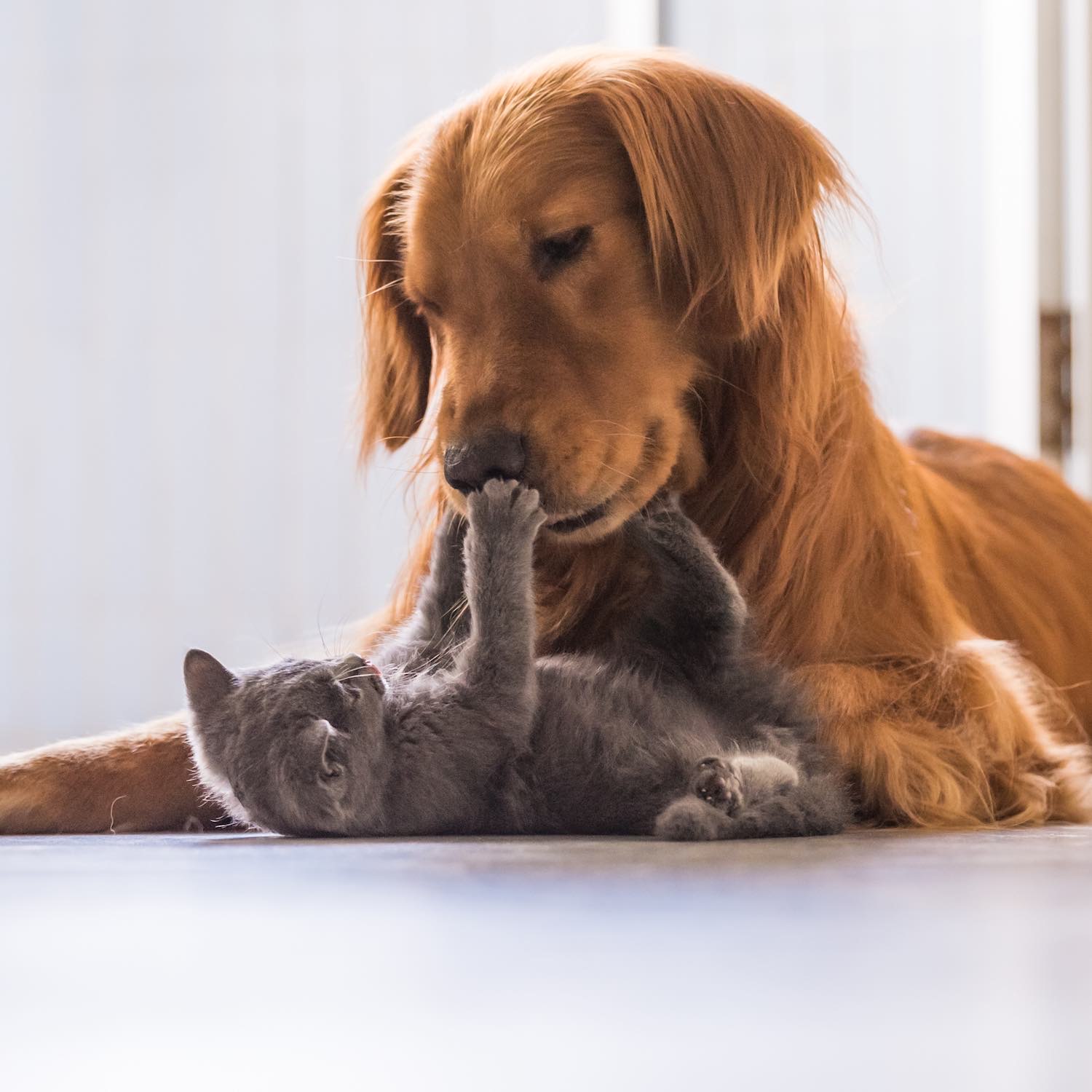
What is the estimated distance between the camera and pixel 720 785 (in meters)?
1.17

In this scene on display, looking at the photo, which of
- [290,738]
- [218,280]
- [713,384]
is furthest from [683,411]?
[218,280]

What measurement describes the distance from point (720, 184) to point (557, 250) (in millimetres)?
190

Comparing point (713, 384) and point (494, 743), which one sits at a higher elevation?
point (713, 384)

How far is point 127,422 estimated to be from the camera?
10.8 ft

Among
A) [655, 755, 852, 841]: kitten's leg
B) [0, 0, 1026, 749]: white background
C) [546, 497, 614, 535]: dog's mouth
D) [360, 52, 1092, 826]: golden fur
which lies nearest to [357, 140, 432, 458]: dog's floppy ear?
[360, 52, 1092, 826]: golden fur

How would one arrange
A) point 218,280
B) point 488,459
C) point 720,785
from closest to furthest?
point 720,785 → point 488,459 → point 218,280

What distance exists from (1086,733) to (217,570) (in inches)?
83.3

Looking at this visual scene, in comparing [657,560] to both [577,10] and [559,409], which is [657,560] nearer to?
[559,409]

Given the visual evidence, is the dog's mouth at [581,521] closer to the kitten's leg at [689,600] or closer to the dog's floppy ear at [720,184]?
the kitten's leg at [689,600]

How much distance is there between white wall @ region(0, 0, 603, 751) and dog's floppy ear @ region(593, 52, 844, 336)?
1903 millimetres

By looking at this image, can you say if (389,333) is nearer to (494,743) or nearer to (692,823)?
(494,743)

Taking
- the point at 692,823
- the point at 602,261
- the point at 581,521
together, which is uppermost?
the point at 602,261

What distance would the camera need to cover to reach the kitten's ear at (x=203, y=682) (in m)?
1.31

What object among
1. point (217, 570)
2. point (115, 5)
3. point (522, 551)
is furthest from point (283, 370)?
point (522, 551)
